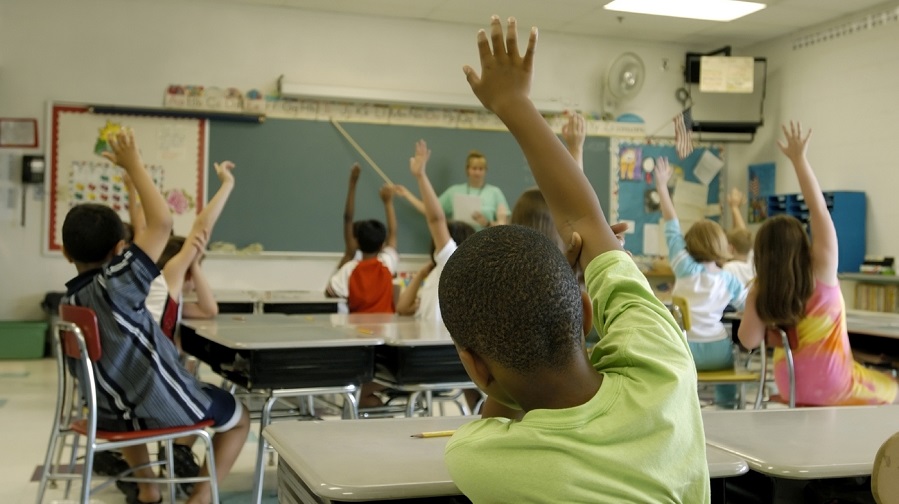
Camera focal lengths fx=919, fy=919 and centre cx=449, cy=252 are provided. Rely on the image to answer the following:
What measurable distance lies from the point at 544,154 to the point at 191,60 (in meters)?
6.86

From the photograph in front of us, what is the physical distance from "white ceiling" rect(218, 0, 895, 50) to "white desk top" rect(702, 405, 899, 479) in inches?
233

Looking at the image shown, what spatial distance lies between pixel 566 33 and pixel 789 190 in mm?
2519

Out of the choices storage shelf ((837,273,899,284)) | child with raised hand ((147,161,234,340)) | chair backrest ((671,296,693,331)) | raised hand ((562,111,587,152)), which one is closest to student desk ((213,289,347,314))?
child with raised hand ((147,161,234,340))

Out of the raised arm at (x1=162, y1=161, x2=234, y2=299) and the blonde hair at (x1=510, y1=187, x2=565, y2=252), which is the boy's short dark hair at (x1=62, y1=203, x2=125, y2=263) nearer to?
the raised arm at (x1=162, y1=161, x2=234, y2=299)

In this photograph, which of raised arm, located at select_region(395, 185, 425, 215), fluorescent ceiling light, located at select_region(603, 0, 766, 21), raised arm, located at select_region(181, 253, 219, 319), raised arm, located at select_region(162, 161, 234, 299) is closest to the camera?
raised arm, located at select_region(162, 161, 234, 299)

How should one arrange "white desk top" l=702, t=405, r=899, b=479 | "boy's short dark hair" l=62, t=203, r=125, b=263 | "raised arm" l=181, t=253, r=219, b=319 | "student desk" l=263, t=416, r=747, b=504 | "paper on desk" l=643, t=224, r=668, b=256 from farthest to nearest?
1. "paper on desk" l=643, t=224, r=668, b=256
2. "raised arm" l=181, t=253, r=219, b=319
3. "boy's short dark hair" l=62, t=203, r=125, b=263
4. "white desk top" l=702, t=405, r=899, b=479
5. "student desk" l=263, t=416, r=747, b=504

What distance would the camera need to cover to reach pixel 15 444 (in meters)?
4.48

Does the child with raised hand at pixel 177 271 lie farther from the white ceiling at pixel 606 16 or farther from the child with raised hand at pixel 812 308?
the white ceiling at pixel 606 16

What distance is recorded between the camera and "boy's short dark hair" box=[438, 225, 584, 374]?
1006 mm

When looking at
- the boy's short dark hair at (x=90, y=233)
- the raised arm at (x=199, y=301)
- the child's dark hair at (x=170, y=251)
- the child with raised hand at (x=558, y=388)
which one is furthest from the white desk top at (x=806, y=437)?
the child's dark hair at (x=170, y=251)

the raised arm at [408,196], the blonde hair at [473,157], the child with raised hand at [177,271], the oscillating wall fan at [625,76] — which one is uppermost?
the oscillating wall fan at [625,76]

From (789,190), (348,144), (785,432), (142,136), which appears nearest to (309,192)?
(348,144)

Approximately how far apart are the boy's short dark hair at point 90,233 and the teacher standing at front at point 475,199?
16.7 feet

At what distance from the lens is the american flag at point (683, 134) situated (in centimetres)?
882
